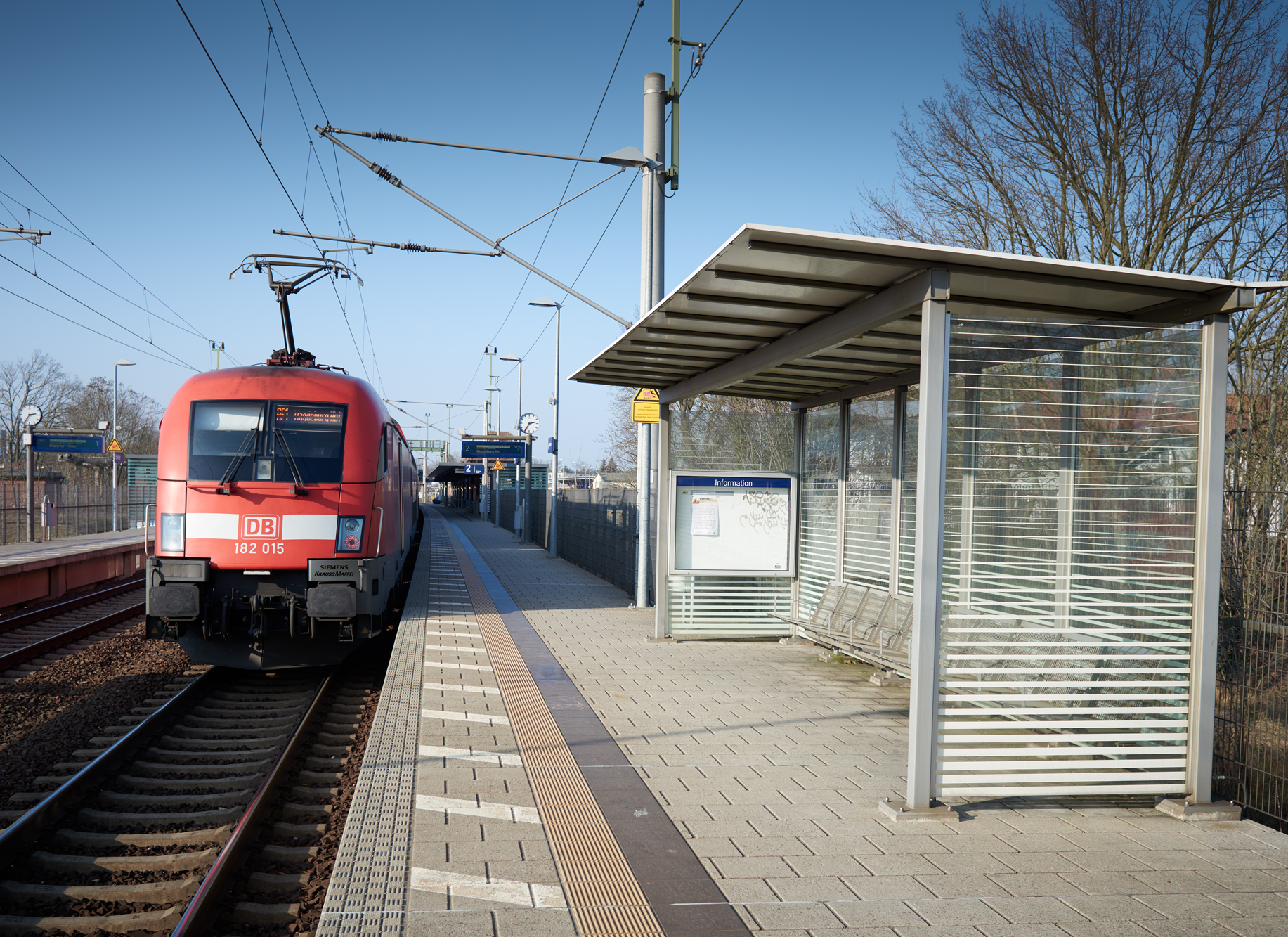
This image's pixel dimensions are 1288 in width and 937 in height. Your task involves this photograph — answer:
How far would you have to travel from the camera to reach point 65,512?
2703cm

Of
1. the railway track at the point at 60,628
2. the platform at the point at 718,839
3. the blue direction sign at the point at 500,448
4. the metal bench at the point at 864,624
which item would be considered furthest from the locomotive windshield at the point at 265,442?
the blue direction sign at the point at 500,448

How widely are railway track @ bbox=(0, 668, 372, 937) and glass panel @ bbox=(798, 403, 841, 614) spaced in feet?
15.5

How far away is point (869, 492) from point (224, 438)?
622 cm

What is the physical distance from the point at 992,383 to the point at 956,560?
100cm

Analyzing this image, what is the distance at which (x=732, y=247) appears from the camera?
484 centimetres

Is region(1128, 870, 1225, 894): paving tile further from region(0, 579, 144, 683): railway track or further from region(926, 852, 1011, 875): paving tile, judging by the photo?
region(0, 579, 144, 683): railway track

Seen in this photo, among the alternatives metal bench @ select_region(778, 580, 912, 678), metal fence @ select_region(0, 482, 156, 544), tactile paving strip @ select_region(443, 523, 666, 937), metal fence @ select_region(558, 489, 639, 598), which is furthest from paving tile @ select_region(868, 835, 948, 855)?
metal fence @ select_region(0, 482, 156, 544)

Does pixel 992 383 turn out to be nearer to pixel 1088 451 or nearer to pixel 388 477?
pixel 1088 451

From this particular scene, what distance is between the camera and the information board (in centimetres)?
996

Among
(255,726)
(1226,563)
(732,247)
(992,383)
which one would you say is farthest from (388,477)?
(1226,563)

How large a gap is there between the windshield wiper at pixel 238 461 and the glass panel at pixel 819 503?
5.62 meters

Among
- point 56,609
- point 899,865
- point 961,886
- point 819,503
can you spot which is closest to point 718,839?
point 899,865

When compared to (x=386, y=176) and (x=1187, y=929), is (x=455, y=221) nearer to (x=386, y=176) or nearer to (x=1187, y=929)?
(x=386, y=176)

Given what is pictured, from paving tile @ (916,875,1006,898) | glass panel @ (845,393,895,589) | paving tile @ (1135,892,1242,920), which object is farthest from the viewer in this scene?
glass panel @ (845,393,895,589)
